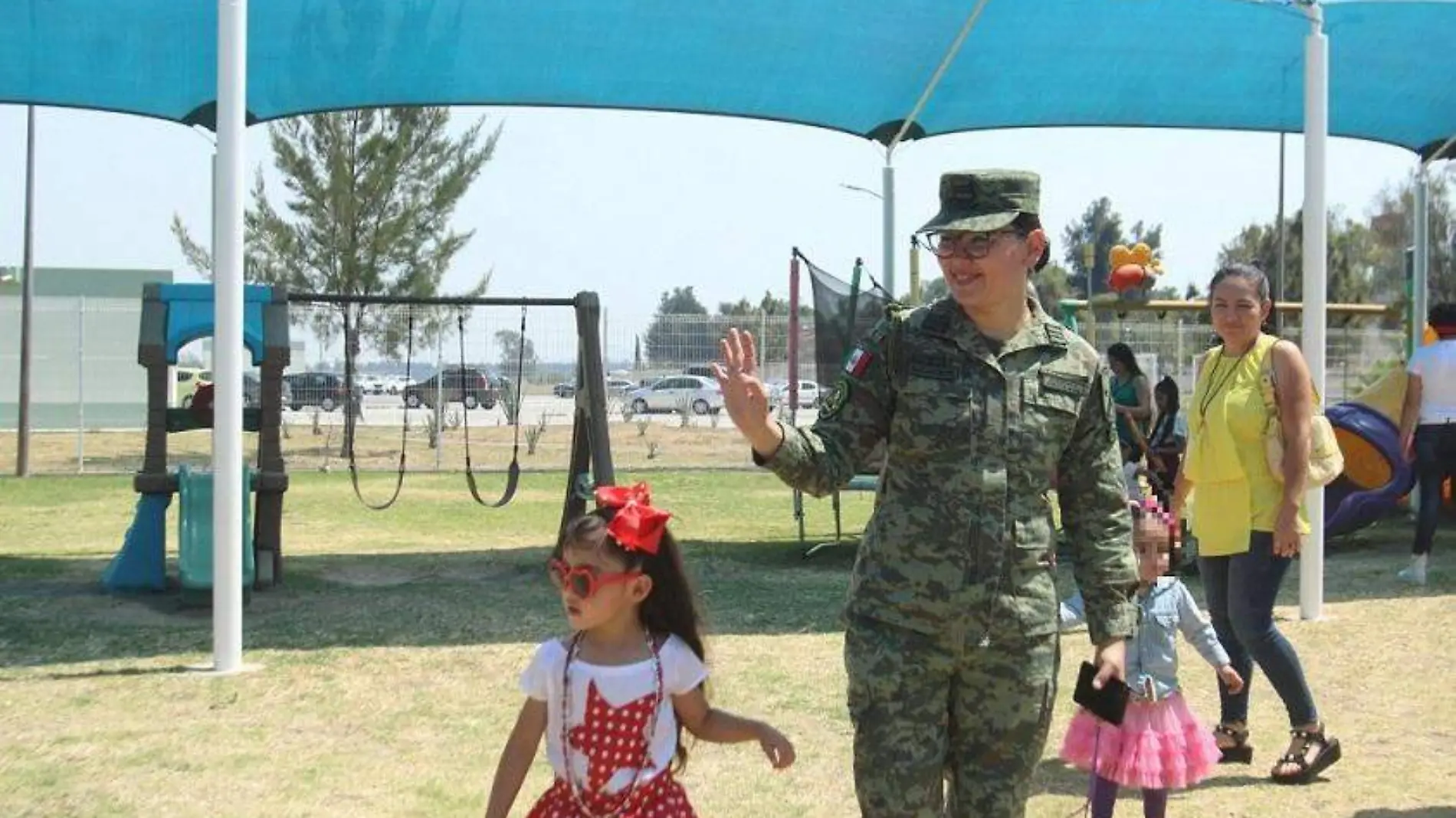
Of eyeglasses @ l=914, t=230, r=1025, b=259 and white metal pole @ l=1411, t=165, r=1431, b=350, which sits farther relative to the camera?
white metal pole @ l=1411, t=165, r=1431, b=350

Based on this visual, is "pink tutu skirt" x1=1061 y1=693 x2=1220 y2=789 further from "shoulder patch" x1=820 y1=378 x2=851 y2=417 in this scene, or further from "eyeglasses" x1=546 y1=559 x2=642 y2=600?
"eyeglasses" x1=546 y1=559 x2=642 y2=600

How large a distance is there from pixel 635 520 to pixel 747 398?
1.42 ft

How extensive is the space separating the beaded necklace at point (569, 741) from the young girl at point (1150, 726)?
54.1 inches

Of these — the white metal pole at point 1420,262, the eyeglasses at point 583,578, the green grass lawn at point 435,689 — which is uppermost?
the white metal pole at point 1420,262

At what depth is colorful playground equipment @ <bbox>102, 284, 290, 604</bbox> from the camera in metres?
8.05

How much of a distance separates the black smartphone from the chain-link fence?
1633 cm

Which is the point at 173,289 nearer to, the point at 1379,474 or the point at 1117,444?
the point at 1117,444

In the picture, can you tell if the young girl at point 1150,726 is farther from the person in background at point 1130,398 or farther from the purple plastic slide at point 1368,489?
the purple plastic slide at point 1368,489

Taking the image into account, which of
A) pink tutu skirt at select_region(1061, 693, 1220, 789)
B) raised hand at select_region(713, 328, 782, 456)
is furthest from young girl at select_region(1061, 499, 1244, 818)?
raised hand at select_region(713, 328, 782, 456)

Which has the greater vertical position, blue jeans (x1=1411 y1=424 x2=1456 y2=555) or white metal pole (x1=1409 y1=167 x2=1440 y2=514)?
white metal pole (x1=1409 y1=167 x2=1440 y2=514)

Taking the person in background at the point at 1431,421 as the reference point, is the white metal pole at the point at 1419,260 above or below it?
above

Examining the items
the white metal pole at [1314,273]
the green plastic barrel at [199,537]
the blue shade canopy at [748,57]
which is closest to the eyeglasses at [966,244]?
the white metal pole at [1314,273]

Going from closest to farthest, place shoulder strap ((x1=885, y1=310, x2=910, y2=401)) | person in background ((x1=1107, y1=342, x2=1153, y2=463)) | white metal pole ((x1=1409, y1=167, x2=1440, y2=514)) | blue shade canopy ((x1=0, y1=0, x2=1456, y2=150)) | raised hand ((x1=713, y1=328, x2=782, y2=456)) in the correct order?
raised hand ((x1=713, y1=328, x2=782, y2=456)), shoulder strap ((x1=885, y1=310, x2=910, y2=401)), blue shade canopy ((x1=0, y1=0, x2=1456, y2=150)), person in background ((x1=1107, y1=342, x2=1153, y2=463)), white metal pole ((x1=1409, y1=167, x2=1440, y2=514))

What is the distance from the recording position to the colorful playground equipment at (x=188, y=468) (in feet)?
26.4
